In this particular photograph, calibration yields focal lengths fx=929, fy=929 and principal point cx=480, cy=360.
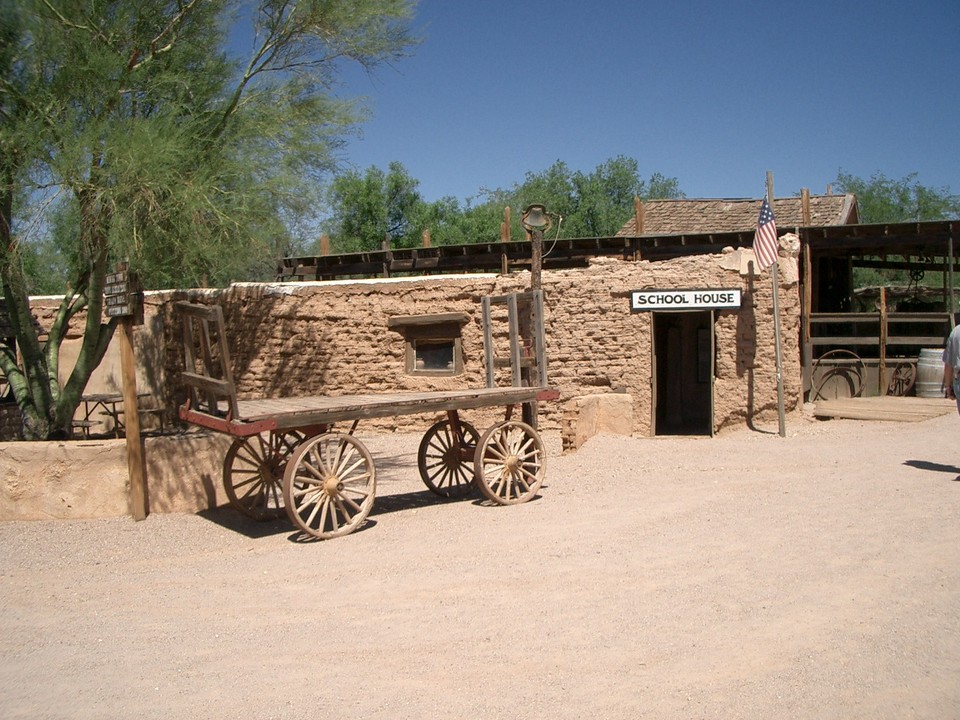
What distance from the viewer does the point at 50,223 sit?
9.15m

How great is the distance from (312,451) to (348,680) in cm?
322

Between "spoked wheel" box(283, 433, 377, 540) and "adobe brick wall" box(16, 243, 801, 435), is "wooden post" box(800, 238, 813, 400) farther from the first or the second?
"spoked wheel" box(283, 433, 377, 540)

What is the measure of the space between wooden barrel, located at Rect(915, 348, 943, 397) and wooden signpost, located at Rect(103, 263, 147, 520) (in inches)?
514

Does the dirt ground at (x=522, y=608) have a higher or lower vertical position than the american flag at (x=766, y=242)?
lower

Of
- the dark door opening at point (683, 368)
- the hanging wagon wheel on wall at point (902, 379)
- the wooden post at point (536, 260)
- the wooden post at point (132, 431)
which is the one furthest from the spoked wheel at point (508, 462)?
the hanging wagon wheel on wall at point (902, 379)

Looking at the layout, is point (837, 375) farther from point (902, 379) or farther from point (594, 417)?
point (594, 417)

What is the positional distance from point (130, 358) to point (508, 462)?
11.4 ft

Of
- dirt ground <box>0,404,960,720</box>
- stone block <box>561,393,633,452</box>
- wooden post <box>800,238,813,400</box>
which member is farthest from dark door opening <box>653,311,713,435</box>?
dirt ground <box>0,404,960,720</box>

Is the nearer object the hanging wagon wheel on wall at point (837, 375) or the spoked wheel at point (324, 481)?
the spoked wheel at point (324, 481)

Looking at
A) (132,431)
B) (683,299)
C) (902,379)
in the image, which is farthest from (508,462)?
(902,379)

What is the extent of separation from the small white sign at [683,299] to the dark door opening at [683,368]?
374 centimetres

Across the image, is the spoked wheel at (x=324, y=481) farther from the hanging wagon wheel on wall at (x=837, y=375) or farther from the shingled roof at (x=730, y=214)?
the shingled roof at (x=730, y=214)

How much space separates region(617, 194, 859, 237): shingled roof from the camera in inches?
744

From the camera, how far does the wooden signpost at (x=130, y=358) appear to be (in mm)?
7863
